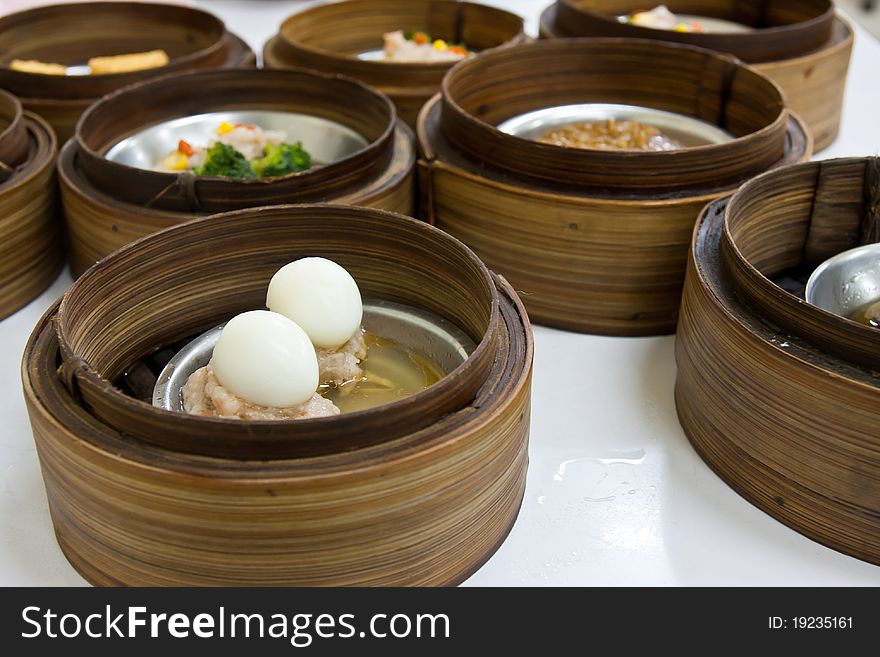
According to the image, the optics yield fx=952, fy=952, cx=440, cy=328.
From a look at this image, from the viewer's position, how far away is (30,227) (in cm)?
254

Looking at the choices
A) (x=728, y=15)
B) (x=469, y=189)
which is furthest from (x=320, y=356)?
(x=728, y=15)

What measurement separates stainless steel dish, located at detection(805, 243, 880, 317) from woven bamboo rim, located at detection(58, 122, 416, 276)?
41.0 inches

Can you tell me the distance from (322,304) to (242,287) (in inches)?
12.6

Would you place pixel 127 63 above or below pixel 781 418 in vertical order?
above

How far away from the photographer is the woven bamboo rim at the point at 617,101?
2.32m

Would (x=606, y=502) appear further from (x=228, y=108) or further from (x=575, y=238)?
(x=228, y=108)

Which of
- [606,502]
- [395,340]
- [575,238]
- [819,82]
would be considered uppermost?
[819,82]

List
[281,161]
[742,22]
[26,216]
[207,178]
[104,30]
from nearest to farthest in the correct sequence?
[207,178] → [26,216] → [281,161] → [104,30] → [742,22]

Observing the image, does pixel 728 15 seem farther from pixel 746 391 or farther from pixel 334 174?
pixel 746 391

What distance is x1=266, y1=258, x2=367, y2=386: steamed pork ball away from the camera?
186cm

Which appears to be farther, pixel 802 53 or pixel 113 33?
pixel 113 33

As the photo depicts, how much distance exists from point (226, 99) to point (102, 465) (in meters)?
1.78

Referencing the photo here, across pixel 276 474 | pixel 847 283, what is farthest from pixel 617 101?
pixel 276 474

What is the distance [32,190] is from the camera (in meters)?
2.52
